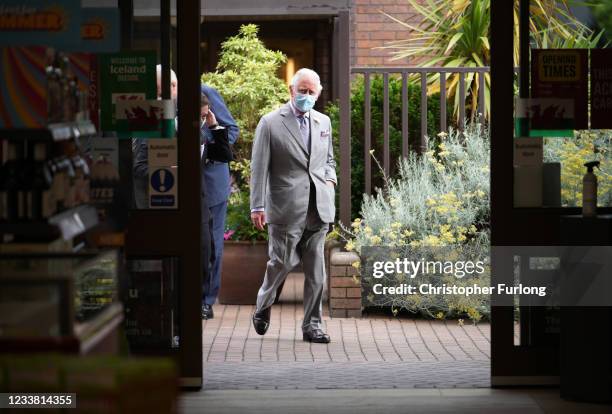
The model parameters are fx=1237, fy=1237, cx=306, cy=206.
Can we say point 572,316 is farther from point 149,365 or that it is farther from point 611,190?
point 149,365

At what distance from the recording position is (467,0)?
11820mm

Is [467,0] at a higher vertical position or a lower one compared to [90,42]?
higher

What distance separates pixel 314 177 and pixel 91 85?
2.29m

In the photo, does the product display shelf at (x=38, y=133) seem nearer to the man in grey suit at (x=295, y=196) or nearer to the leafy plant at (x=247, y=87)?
the man in grey suit at (x=295, y=196)

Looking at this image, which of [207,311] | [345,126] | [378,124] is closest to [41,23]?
[207,311]

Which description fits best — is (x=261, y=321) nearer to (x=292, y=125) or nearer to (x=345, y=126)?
(x=292, y=125)

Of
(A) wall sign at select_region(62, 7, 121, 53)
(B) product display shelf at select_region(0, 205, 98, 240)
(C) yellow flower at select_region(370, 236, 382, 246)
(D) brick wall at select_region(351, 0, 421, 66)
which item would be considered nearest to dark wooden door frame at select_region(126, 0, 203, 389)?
(A) wall sign at select_region(62, 7, 121, 53)

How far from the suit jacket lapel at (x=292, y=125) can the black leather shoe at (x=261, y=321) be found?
114cm

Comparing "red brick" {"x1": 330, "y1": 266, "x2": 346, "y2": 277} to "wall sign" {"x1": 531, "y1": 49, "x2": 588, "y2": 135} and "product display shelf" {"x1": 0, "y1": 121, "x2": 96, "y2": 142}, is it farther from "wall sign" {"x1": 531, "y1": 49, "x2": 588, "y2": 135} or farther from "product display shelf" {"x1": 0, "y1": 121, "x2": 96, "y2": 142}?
"product display shelf" {"x1": 0, "y1": 121, "x2": 96, "y2": 142}

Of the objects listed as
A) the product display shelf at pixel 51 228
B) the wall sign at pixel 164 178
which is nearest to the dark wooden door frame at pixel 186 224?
the wall sign at pixel 164 178

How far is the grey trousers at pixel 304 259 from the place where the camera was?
842cm

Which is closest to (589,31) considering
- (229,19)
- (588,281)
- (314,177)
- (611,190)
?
(611,190)

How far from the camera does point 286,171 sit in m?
8.53

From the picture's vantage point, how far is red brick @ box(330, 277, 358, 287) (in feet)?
31.1
